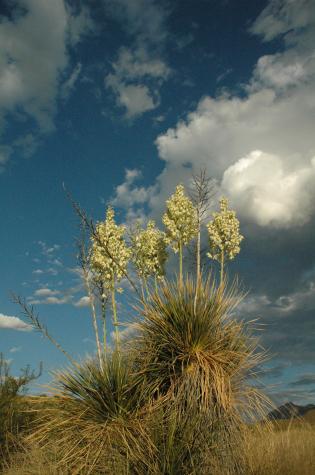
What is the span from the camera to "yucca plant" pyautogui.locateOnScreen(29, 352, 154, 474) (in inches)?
231

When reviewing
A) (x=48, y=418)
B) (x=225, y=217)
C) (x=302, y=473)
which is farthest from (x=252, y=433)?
(x=225, y=217)

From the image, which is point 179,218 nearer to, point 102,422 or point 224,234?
point 224,234

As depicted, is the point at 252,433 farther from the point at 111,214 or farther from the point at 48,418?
the point at 111,214

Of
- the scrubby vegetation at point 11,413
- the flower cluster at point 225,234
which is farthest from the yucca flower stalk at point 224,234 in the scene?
the scrubby vegetation at point 11,413

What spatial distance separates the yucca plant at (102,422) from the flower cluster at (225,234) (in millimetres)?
8518

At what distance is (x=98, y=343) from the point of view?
943 centimetres

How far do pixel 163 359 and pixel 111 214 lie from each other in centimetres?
942

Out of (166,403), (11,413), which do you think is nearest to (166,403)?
(166,403)

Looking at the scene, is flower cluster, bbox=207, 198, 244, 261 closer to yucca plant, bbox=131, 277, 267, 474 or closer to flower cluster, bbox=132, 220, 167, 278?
flower cluster, bbox=132, 220, 167, 278

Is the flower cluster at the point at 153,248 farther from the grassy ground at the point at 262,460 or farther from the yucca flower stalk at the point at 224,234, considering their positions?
the grassy ground at the point at 262,460

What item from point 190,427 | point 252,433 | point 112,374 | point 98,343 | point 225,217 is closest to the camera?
point 190,427

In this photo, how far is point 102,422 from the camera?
627 centimetres

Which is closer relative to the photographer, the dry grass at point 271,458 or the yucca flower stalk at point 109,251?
the dry grass at point 271,458

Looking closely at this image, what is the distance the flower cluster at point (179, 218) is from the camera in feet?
49.0
